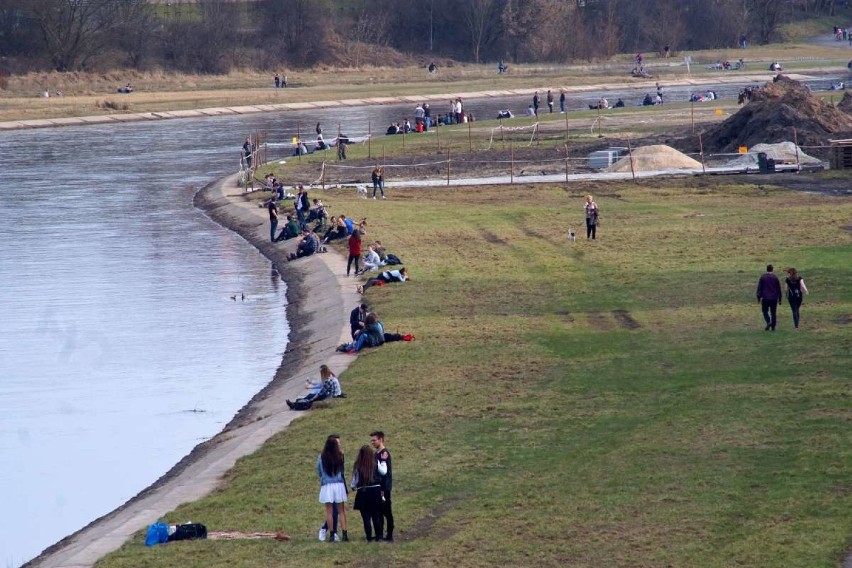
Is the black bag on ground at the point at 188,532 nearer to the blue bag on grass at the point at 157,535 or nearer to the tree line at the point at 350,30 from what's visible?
the blue bag on grass at the point at 157,535

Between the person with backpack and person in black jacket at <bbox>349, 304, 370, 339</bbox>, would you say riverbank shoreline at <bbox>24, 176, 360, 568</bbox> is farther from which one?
the person with backpack

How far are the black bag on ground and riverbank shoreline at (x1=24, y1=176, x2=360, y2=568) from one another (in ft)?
3.73

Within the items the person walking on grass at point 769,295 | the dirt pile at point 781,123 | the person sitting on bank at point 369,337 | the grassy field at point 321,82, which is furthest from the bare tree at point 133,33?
the person walking on grass at point 769,295

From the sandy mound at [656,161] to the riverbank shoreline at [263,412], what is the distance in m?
18.4

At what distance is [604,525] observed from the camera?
18.5 m

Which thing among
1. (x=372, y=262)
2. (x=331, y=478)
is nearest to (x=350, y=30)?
(x=372, y=262)

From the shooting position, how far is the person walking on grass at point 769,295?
29156 millimetres

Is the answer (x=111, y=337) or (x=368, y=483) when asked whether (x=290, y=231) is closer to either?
(x=111, y=337)

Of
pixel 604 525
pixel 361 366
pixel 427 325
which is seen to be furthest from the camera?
pixel 427 325

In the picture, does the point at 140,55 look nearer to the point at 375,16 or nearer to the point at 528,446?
the point at 375,16

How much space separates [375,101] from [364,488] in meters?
110

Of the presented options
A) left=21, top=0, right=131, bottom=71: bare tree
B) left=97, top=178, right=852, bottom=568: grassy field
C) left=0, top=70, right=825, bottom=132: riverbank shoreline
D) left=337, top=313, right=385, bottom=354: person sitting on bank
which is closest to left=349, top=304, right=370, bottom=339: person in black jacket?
left=337, top=313, right=385, bottom=354: person sitting on bank

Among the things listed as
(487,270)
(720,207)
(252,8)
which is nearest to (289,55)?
(252,8)

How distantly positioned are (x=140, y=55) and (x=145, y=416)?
113033 mm
